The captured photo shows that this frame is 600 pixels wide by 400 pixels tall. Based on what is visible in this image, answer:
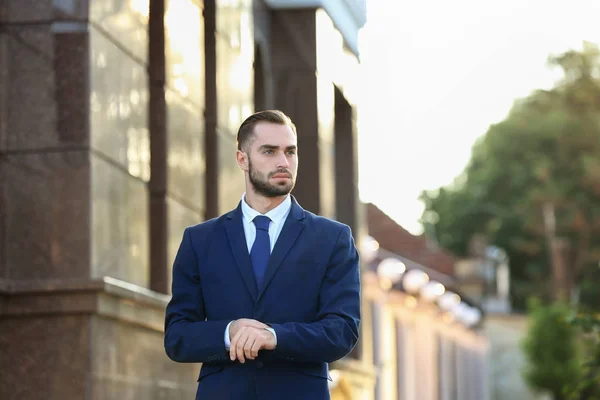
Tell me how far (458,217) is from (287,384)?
65337 millimetres

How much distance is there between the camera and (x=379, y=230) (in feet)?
142

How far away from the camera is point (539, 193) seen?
67812 mm

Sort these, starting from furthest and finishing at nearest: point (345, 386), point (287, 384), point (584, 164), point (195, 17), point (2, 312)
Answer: point (584, 164) → point (345, 386) → point (195, 17) → point (2, 312) → point (287, 384)

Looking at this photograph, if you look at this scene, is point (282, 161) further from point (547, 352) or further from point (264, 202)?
point (547, 352)

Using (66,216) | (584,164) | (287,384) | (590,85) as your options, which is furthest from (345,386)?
(590,85)

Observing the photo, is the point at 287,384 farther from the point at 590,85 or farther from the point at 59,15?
the point at 590,85

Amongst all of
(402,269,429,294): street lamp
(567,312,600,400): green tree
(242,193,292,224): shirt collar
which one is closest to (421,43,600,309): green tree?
(402,269,429,294): street lamp

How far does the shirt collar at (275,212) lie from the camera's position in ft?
17.5

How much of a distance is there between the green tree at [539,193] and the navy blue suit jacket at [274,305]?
6207 centimetres

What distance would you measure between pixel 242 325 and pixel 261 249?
33 cm

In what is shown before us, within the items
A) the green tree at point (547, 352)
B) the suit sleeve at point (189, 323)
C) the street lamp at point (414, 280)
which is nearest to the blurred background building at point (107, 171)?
the suit sleeve at point (189, 323)

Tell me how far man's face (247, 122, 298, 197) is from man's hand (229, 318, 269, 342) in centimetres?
46

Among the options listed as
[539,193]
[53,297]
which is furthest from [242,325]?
[539,193]

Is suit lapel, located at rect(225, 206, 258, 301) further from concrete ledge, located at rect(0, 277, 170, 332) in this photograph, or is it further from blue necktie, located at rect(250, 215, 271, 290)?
concrete ledge, located at rect(0, 277, 170, 332)
